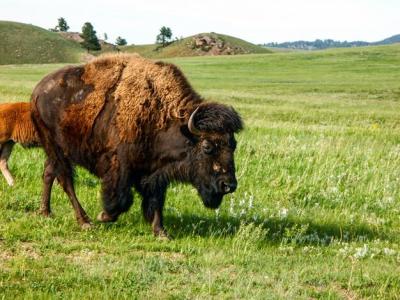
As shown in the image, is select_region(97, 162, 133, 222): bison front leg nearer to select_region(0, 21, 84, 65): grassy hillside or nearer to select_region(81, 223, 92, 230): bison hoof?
select_region(81, 223, 92, 230): bison hoof

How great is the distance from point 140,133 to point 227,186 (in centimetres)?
125

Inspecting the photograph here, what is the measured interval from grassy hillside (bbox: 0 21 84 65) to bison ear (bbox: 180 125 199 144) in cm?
10617

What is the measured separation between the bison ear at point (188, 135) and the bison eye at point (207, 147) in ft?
0.47

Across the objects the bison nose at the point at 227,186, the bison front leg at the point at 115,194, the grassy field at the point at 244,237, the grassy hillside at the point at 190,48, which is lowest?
the grassy hillside at the point at 190,48

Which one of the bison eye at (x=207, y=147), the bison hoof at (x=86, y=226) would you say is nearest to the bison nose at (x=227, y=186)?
the bison eye at (x=207, y=147)

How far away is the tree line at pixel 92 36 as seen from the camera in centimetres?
12938

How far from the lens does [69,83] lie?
755 centimetres

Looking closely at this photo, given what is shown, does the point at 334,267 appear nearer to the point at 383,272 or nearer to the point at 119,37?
the point at 383,272

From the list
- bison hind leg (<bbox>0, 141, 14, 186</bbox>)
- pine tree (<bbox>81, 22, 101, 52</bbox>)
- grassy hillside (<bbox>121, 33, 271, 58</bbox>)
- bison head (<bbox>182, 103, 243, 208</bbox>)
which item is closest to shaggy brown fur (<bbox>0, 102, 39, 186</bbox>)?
bison hind leg (<bbox>0, 141, 14, 186</bbox>)

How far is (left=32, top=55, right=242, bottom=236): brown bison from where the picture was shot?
6.82 m

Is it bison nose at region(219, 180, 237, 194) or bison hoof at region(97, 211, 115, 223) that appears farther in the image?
bison hoof at region(97, 211, 115, 223)

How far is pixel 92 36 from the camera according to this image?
12988 cm

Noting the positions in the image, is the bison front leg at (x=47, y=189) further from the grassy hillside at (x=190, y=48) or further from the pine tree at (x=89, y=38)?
the grassy hillside at (x=190, y=48)

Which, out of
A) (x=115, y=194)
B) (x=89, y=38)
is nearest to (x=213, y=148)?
(x=115, y=194)
